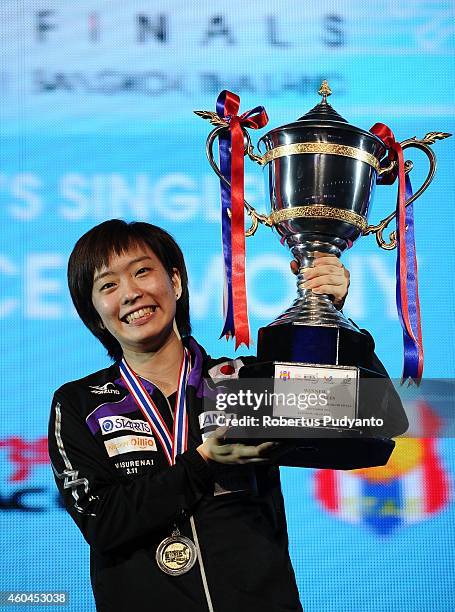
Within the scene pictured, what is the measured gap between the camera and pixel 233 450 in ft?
4.45

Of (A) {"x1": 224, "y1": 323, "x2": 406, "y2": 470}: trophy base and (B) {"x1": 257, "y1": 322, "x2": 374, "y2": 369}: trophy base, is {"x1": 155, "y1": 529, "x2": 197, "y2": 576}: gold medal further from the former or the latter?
(B) {"x1": 257, "y1": 322, "x2": 374, "y2": 369}: trophy base

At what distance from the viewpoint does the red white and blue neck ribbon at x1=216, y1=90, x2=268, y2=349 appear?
1646 mm

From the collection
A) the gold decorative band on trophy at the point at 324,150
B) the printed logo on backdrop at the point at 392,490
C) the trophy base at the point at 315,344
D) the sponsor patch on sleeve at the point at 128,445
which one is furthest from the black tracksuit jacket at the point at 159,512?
the printed logo on backdrop at the point at 392,490

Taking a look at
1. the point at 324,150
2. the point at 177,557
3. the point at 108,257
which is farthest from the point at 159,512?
the point at 324,150

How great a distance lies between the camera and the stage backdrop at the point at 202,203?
2289 mm

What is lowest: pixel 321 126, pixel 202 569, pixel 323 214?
pixel 202 569

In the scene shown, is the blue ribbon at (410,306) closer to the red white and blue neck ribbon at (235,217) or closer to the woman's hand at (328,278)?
the woman's hand at (328,278)

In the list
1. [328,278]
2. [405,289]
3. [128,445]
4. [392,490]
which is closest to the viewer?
[128,445]

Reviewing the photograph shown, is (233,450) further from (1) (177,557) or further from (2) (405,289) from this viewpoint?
(2) (405,289)

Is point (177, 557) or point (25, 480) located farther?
point (25, 480)

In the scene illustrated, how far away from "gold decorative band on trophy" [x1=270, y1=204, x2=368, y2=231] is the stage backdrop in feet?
2.42

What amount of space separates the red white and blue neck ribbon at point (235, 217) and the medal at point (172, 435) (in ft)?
0.41

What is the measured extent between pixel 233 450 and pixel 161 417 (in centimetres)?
17

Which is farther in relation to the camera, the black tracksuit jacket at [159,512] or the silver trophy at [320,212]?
the silver trophy at [320,212]
